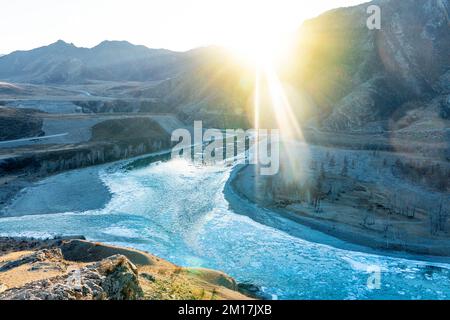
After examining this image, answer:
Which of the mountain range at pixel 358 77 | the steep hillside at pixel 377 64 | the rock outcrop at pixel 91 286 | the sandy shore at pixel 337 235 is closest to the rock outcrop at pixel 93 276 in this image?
the rock outcrop at pixel 91 286

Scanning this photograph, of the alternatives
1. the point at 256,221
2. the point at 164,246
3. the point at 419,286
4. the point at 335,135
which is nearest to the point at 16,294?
the point at 164,246

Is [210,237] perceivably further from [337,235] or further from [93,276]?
[93,276]

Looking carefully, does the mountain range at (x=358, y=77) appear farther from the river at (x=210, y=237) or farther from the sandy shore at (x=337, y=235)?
the river at (x=210, y=237)

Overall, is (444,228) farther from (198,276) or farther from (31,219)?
(31,219)

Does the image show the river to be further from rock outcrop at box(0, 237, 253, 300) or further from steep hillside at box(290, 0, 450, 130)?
steep hillside at box(290, 0, 450, 130)

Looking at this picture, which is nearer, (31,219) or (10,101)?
(31,219)

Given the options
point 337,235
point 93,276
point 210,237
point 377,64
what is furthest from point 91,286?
point 377,64

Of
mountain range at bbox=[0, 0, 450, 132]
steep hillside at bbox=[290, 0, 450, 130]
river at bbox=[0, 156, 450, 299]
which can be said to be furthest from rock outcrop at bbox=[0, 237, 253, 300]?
steep hillside at bbox=[290, 0, 450, 130]

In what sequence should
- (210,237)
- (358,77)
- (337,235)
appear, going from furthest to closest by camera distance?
(358,77) → (210,237) → (337,235)
